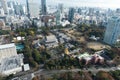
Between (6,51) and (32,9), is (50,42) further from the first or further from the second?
(32,9)

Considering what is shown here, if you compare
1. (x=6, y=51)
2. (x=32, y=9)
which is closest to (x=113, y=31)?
(x=6, y=51)

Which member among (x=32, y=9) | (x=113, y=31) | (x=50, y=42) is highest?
(x=32, y=9)

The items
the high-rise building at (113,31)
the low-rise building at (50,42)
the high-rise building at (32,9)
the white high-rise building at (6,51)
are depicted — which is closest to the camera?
the white high-rise building at (6,51)

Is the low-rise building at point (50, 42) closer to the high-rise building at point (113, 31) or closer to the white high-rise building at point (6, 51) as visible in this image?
the white high-rise building at point (6, 51)

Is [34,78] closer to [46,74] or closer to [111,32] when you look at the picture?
[46,74]

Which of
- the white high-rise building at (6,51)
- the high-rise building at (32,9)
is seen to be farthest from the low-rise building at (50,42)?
the high-rise building at (32,9)

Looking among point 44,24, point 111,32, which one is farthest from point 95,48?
point 44,24

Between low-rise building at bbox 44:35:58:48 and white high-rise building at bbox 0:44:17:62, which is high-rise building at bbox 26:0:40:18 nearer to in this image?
low-rise building at bbox 44:35:58:48

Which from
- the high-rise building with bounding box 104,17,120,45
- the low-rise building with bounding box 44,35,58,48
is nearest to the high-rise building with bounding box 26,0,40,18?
the low-rise building with bounding box 44,35,58,48
